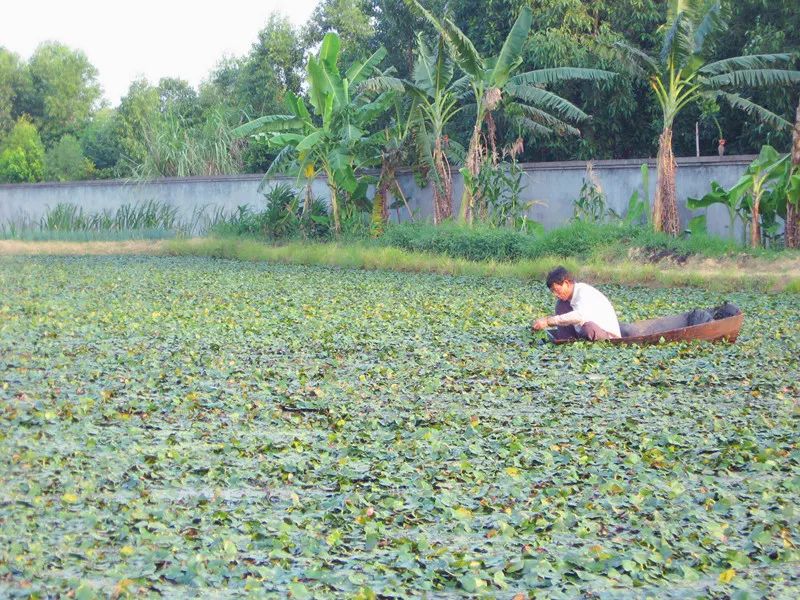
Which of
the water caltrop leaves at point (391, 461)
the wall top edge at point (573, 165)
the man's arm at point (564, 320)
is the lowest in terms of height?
the water caltrop leaves at point (391, 461)

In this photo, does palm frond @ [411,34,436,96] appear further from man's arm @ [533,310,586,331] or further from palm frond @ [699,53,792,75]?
man's arm @ [533,310,586,331]

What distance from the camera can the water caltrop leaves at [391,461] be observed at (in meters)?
4.34

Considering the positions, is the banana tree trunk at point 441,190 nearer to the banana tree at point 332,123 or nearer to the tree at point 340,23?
the banana tree at point 332,123

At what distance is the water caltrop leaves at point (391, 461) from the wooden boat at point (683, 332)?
0.52 feet

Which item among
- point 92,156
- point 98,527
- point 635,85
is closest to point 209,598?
point 98,527

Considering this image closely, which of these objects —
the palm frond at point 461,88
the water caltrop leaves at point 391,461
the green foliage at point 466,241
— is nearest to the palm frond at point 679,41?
the green foliage at point 466,241

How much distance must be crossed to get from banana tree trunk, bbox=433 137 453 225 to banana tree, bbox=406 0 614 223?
54 centimetres

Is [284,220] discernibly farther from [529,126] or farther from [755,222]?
[755,222]

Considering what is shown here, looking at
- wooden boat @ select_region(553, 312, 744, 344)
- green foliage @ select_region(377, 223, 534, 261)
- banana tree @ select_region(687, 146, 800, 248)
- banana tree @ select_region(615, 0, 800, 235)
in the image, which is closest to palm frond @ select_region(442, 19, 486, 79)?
banana tree @ select_region(615, 0, 800, 235)

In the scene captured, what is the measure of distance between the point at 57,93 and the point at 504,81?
116 feet

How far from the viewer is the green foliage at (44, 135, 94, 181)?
36438 mm

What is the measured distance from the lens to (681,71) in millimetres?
17438

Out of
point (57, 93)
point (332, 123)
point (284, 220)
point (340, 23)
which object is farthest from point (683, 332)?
point (57, 93)

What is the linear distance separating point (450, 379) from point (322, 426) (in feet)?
5.88
